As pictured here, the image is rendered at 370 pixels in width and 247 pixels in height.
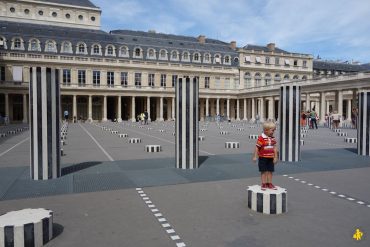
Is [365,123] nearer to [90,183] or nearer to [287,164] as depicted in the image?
[287,164]

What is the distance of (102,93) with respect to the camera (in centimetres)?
5609

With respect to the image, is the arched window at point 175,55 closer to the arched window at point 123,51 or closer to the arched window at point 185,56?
the arched window at point 185,56

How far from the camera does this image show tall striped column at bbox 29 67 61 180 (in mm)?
8609

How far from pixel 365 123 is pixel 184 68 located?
166ft

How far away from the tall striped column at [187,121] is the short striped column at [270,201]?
4425 mm

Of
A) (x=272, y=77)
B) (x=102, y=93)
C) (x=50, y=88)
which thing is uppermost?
(x=272, y=77)

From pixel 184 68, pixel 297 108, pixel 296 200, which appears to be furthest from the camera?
pixel 184 68

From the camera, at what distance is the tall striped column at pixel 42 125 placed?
8.61 meters

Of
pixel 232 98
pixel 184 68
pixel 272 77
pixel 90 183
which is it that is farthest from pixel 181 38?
pixel 90 183

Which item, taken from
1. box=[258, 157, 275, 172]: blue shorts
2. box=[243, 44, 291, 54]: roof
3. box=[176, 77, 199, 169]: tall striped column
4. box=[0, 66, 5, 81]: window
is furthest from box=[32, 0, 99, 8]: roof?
box=[258, 157, 275, 172]: blue shorts

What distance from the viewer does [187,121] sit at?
1025 centimetres

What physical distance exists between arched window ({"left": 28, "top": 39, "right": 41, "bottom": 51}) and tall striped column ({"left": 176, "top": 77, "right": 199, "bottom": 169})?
49772mm

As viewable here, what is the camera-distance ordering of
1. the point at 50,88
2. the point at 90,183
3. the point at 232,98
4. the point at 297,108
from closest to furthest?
1. the point at 90,183
2. the point at 50,88
3. the point at 297,108
4. the point at 232,98

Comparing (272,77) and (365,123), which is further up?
(272,77)
